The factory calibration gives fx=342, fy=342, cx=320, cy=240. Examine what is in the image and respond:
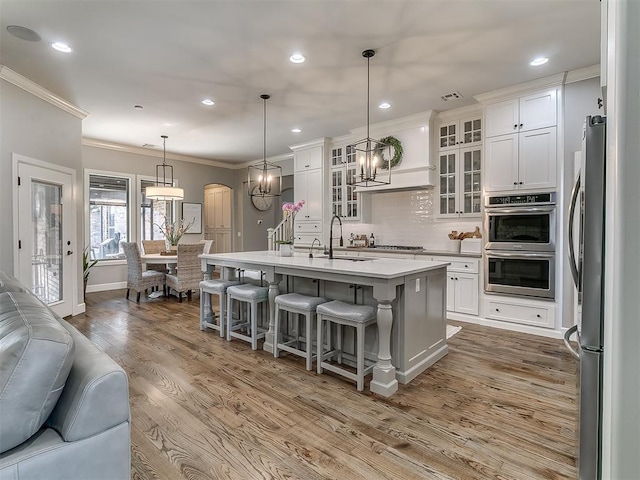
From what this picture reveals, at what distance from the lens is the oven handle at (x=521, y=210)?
388cm

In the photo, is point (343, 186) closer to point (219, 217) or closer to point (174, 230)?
point (174, 230)

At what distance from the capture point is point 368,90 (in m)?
4.06

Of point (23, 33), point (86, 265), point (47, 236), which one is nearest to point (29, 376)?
point (23, 33)

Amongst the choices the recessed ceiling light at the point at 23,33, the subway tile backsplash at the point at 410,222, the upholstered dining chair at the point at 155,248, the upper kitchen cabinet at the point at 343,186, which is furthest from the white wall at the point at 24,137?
the subway tile backsplash at the point at 410,222

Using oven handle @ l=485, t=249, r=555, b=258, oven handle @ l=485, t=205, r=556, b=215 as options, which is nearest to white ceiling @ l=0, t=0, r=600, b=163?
oven handle @ l=485, t=205, r=556, b=215

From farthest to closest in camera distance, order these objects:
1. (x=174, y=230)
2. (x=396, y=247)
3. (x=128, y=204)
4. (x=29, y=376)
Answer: (x=174, y=230)
(x=128, y=204)
(x=396, y=247)
(x=29, y=376)

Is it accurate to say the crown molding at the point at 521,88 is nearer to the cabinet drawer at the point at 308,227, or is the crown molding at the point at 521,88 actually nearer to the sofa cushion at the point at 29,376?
the cabinet drawer at the point at 308,227

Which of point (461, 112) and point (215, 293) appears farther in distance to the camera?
point (461, 112)

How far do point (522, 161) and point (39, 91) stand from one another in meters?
5.83

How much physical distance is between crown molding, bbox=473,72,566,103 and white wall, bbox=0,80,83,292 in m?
5.39

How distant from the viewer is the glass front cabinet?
595cm

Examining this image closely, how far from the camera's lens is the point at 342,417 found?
2248 mm

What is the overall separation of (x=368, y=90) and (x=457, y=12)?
1.48 m

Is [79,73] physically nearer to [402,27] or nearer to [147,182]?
[402,27]
